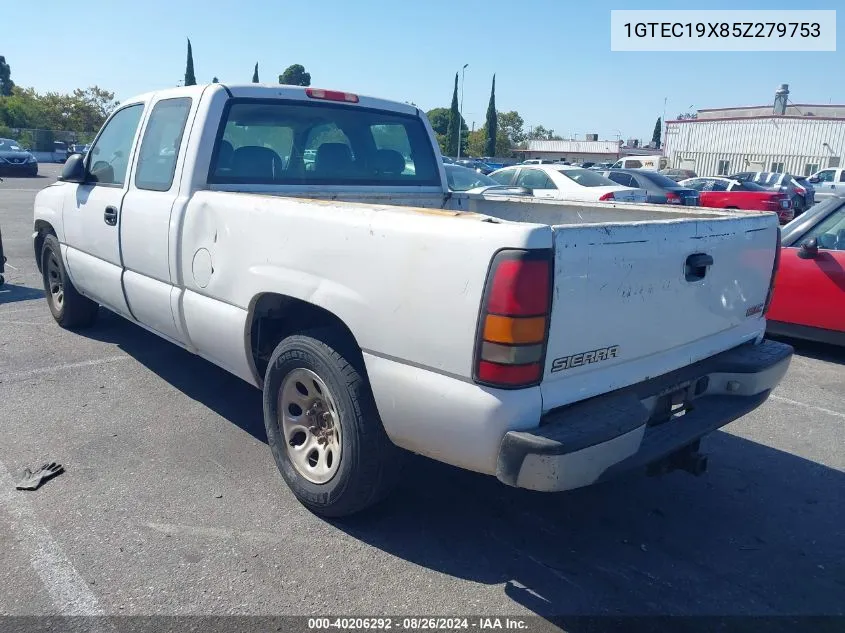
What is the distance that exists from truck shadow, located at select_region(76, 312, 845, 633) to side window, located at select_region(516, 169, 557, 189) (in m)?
9.72

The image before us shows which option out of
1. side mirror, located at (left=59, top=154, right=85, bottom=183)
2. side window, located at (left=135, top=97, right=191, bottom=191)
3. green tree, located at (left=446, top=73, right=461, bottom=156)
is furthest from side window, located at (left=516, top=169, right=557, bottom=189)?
green tree, located at (left=446, top=73, right=461, bottom=156)

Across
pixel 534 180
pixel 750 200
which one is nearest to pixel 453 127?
pixel 750 200

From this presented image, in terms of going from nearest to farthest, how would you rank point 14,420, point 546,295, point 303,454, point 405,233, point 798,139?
point 546,295 < point 405,233 < point 303,454 < point 14,420 < point 798,139

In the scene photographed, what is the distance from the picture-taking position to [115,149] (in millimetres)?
5062

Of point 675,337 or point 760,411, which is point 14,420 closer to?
point 675,337

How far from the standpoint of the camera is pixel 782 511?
3566 mm

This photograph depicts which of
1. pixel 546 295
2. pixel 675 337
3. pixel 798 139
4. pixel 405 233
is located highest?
pixel 798 139

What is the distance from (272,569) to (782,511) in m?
2.58

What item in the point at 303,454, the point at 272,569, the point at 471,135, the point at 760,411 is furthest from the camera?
the point at 471,135

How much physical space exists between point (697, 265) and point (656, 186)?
1388 centimetres

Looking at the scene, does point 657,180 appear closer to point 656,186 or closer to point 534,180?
point 656,186

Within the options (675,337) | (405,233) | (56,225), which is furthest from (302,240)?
(56,225)

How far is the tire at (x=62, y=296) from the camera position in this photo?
19.4ft

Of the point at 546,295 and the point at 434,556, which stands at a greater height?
the point at 546,295
